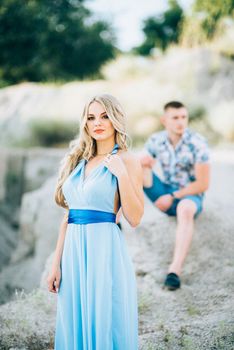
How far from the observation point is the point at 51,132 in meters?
9.19

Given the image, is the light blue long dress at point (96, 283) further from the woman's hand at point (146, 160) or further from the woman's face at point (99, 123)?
the woman's hand at point (146, 160)

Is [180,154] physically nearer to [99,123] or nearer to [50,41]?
[99,123]

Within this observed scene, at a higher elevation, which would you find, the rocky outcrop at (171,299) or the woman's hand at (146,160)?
the woman's hand at (146,160)

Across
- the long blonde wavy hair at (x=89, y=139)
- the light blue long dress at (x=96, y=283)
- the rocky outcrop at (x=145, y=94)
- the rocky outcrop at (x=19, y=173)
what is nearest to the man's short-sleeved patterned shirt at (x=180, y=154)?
the long blonde wavy hair at (x=89, y=139)

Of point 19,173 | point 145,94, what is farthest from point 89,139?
point 145,94

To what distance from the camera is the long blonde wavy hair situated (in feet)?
8.02

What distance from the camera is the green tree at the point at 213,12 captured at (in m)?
12.4

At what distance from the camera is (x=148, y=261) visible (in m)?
3.98

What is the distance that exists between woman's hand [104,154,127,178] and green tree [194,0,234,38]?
11.1m

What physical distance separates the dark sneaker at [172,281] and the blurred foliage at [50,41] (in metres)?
10.1

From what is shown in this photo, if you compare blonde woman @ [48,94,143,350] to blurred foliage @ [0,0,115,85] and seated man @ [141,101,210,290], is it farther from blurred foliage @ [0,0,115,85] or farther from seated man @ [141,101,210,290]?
blurred foliage @ [0,0,115,85]

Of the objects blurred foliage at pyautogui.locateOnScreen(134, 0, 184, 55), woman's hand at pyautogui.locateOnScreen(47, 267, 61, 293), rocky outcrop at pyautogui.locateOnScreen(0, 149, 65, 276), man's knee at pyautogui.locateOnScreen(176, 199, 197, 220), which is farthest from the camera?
blurred foliage at pyautogui.locateOnScreen(134, 0, 184, 55)

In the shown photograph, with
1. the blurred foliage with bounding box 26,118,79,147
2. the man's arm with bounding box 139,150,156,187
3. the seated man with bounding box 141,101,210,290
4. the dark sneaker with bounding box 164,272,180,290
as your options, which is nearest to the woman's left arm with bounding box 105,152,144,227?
the dark sneaker with bounding box 164,272,180,290

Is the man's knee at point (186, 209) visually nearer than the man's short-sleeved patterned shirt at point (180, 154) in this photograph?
Yes
